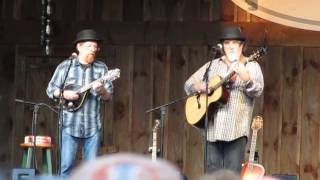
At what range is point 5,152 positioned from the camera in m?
7.67

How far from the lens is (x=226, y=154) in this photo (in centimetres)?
561

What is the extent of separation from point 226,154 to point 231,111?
1.07 feet

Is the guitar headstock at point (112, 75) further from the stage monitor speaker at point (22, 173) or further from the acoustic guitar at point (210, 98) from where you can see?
the stage monitor speaker at point (22, 173)

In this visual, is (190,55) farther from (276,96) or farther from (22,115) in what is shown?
(22,115)

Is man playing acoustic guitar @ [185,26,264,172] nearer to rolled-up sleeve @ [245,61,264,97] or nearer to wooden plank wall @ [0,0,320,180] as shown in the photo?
rolled-up sleeve @ [245,61,264,97]

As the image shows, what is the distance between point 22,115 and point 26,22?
956mm

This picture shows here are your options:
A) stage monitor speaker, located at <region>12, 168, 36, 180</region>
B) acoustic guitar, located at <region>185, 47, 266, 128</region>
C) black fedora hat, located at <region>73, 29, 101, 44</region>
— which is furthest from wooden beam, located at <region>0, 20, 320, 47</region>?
stage monitor speaker, located at <region>12, 168, 36, 180</region>

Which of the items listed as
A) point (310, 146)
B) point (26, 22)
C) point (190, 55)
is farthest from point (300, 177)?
point (26, 22)

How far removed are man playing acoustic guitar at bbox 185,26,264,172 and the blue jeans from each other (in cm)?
89

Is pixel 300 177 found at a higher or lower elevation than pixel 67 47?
lower

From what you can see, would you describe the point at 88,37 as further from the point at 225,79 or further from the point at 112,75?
the point at 225,79

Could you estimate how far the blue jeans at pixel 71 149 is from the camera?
5848 millimetres

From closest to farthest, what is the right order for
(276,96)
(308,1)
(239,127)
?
(239,127) < (308,1) < (276,96)

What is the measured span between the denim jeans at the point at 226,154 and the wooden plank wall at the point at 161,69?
180cm
